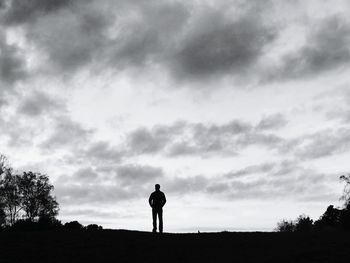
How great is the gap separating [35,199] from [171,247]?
6320cm

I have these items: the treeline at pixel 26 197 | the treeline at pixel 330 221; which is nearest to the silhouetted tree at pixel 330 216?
the treeline at pixel 330 221

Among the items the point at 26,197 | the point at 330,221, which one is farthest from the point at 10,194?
the point at 330,221

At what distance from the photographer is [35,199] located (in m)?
78.3

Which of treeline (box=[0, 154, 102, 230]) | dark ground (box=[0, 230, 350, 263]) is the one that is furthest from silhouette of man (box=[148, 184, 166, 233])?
treeline (box=[0, 154, 102, 230])

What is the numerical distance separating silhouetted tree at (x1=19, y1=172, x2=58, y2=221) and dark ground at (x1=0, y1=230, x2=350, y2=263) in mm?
56018

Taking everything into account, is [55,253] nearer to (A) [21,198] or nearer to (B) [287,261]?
(B) [287,261]

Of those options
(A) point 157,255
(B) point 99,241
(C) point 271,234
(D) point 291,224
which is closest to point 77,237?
(B) point 99,241

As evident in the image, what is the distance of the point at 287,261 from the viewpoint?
16.8m

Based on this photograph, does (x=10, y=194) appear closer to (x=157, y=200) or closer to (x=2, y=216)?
(x=2, y=216)

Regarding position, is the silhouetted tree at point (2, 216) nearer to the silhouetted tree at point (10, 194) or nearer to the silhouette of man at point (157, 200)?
the silhouetted tree at point (10, 194)

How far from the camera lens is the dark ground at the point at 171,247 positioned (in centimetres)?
1786

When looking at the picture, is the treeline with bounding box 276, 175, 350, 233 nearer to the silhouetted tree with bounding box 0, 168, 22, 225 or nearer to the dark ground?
the dark ground

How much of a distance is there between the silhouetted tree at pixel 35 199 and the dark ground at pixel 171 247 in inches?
2205

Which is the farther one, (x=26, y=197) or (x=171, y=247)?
(x=26, y=197)
